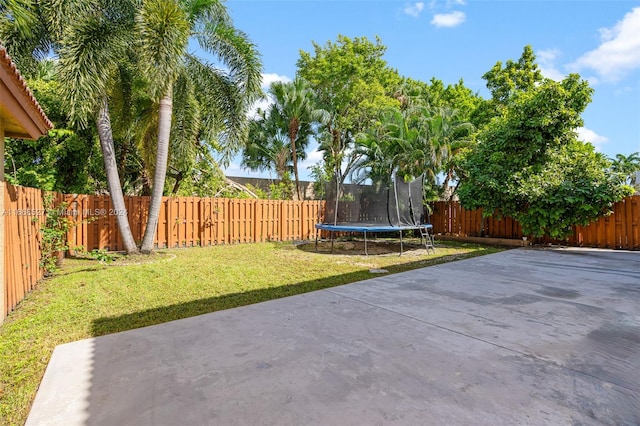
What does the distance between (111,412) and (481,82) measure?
21044mm

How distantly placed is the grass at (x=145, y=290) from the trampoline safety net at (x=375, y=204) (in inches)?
40.8

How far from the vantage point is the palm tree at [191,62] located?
6641mm

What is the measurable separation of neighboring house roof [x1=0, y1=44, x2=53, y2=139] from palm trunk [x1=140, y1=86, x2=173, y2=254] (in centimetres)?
407

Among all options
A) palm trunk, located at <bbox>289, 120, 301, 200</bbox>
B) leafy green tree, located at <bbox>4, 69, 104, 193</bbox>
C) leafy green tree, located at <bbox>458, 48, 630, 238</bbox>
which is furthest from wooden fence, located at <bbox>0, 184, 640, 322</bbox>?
palm trunk, located at <bbox>289, 120, 301, 200</bbox>

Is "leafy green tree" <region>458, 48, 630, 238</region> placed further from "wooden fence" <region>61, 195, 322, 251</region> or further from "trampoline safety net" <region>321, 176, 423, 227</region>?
"wooden fence" <region>61, 195, 322, 251</region>

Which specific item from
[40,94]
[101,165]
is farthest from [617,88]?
[40,94]

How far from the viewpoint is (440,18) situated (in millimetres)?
9570

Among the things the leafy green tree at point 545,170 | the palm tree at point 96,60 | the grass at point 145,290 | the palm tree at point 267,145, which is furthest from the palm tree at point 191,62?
the palm tree at point 267,145

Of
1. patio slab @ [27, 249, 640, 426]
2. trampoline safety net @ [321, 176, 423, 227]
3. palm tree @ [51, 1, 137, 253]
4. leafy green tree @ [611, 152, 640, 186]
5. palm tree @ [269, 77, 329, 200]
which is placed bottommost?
patio slab @ [27, 249, 640, 426]

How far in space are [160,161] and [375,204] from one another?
A: 5.97 meters

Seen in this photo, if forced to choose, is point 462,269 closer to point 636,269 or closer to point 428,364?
point 636,269

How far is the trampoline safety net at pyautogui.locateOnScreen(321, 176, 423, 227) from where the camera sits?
340 inches

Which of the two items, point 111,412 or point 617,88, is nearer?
point 111,412

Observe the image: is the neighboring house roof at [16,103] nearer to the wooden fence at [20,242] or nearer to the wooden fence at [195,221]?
the wooden fence at [20,242]
